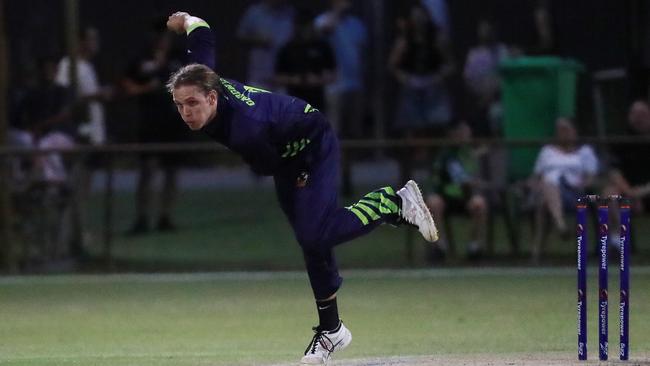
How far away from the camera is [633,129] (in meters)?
14.5

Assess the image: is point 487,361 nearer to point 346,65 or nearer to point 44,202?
point 44,202

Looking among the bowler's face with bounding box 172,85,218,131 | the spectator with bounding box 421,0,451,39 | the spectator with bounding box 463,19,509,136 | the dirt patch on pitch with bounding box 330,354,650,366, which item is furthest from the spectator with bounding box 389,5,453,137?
the bowler's face with bounding box 172,85,218,131

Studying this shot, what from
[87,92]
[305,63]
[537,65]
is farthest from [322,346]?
[537,65]

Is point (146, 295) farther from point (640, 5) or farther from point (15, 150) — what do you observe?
point (640, 5)

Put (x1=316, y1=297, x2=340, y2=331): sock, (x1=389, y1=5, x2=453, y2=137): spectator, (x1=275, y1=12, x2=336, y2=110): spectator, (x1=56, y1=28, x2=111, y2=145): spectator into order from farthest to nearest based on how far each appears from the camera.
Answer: (x1=389, y1=5, x2=453, y2=137): spectator, (x1=275, y1=12, x2=336, y2=110): spectator, (x1=56, y1=28, x2=111, y2=145): spectator, (x1=316, y1=297, x2=340, y2=331): sock

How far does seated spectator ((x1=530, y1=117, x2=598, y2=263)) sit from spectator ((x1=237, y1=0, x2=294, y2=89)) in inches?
154

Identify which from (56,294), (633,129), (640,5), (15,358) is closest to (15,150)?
(56,294)

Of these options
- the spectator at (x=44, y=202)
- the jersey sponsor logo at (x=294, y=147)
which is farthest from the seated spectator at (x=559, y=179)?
the jersey sponsor logo at (x=294, y=147)

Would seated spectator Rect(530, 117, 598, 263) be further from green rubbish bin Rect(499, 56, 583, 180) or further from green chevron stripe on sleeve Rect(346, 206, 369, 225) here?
green chevron stripe on sleeve Rect(346, 206, 369, 225)

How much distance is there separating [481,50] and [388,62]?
112 centimetres

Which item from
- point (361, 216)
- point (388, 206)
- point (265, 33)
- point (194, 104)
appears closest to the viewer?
point (194, 104)

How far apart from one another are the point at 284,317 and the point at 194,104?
362cm

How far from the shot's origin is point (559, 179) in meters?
13.6

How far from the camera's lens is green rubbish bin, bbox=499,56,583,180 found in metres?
16.1
